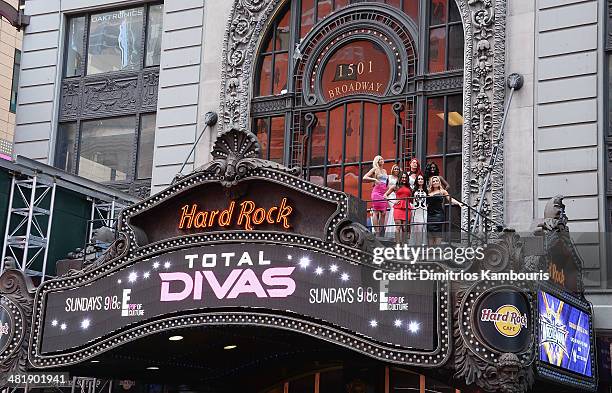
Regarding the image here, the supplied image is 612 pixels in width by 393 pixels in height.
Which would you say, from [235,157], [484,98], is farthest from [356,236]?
[484,98]

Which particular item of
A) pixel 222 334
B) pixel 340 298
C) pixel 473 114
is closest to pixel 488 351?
pixel 340 298

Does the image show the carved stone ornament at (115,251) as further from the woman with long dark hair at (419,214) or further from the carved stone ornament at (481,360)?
the carved stone ornament at (481,360)

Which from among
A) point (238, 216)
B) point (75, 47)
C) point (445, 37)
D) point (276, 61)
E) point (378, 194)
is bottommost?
point (238, 216)

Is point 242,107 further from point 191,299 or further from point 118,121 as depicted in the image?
point 191,299

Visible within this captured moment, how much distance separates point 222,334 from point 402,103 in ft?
23.5

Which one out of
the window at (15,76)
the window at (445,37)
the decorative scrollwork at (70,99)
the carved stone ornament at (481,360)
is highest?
the window at (15,76)

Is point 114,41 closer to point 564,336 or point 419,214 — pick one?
point 419,214

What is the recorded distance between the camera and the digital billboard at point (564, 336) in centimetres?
1739

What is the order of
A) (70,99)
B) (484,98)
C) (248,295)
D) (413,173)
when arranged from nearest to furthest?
(248,295), (413,173), (484,98), (70,99)

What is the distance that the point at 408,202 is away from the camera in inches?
781

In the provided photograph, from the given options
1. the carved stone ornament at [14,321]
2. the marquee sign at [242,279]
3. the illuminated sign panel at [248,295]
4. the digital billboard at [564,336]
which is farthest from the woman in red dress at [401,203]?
the carved stone ornament at [14,321]

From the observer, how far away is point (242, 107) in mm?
25672

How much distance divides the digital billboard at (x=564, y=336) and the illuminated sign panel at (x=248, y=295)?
6.31 feet

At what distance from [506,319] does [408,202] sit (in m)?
3.93
